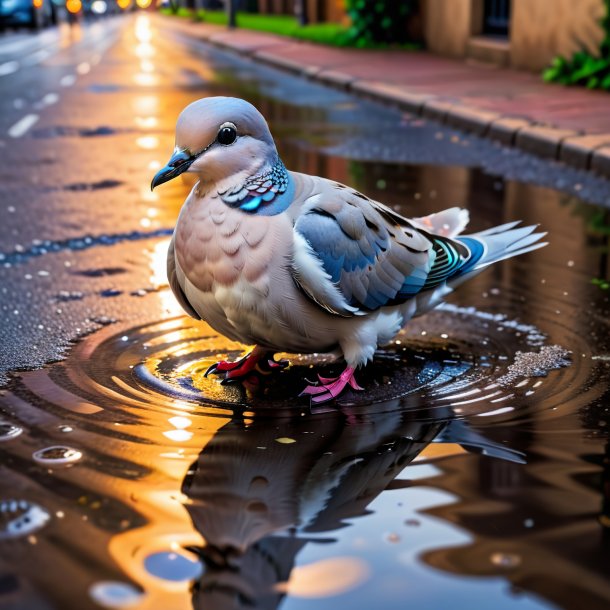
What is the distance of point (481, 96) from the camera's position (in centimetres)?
1234

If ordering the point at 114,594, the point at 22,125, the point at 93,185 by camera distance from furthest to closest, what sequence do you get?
the point at 22,125 < the point at 93,185 < the point at 114,594

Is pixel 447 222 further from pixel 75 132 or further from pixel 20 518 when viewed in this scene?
pixel 75 132

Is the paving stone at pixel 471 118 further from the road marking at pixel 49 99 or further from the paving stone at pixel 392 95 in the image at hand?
the road marking at pixel 49 99

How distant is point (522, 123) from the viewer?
9852 millimetres

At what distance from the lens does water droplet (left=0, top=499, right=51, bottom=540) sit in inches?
99.3

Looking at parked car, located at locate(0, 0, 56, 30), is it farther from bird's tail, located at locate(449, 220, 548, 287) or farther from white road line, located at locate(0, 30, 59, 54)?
bird's tail, located at locate(449, 220, 548, 287)

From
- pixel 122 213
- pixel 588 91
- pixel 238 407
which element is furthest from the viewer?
pixel 588 91

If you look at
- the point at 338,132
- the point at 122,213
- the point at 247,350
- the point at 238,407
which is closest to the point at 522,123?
the point at 338,132

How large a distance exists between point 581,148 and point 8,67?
47.8 ft

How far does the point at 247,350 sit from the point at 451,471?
1307 millimetres

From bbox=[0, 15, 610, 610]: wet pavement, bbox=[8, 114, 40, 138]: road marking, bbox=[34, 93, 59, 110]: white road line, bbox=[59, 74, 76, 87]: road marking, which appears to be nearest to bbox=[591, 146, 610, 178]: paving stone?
bbox=[0, 15, 610, 610]: wet pavement

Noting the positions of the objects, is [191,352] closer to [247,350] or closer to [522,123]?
[247,350]

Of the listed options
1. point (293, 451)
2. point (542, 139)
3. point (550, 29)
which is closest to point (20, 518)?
point (293, 451)

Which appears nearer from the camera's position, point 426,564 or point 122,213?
point 426,564
